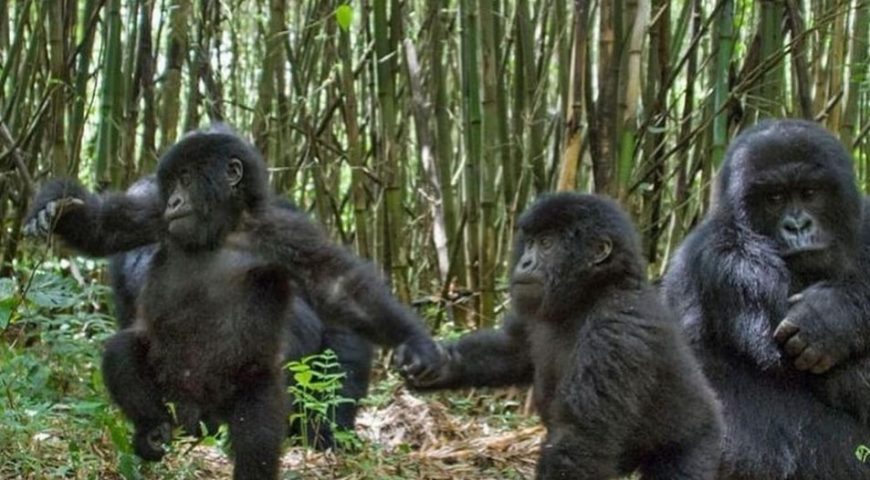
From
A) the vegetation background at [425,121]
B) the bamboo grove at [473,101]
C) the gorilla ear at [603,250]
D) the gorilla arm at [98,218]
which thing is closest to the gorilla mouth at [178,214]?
the gorilla arm at [98,218]

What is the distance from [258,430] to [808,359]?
1.96m

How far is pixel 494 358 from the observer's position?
521 cm

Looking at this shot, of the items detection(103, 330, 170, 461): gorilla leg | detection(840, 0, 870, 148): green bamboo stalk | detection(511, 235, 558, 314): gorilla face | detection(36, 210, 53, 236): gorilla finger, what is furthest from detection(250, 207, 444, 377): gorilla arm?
detection(840, 0, 870, 148): green bamboo stalk

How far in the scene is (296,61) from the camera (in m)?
8.52

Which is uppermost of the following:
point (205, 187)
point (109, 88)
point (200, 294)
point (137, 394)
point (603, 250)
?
point (109, 88)

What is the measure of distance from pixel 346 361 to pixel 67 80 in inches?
75.4

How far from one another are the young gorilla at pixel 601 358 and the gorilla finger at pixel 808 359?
1.61 feet

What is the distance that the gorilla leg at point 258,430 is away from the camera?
4.73 m

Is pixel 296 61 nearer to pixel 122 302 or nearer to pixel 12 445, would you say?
pixel 122 302

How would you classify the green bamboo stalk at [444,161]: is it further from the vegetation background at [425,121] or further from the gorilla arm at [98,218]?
the gorilla arm at [98,218]

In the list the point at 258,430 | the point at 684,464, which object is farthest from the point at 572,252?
the point at 258,430

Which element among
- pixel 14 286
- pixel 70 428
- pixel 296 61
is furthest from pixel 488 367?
pixel 296 61

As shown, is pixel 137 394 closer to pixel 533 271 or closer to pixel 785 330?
pixel 533 271

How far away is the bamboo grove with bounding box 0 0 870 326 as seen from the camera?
257 inches
